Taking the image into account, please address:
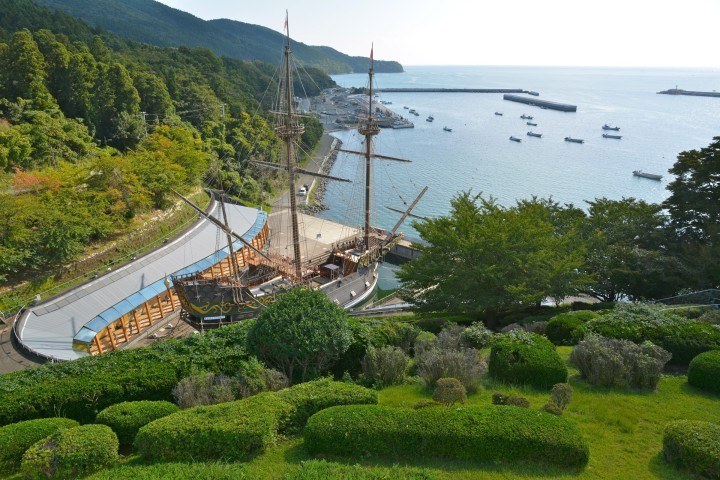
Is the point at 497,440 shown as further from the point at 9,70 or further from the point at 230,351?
the point at 9,70

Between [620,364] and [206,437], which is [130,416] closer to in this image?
[206,437]

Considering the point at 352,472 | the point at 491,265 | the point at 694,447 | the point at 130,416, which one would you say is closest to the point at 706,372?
the point at 694,447

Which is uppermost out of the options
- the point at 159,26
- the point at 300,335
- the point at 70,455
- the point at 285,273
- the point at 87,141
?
the point at 159,26

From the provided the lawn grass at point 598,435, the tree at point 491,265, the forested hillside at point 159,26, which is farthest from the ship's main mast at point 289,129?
the forested hillside at point 159,26

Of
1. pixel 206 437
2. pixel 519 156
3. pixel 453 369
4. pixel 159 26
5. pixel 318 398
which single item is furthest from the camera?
pixel 159 26

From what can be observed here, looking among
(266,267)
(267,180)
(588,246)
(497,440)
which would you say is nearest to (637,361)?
(497,440)

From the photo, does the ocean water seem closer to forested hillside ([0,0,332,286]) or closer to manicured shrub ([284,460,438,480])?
forested hillside ([0,0,332,286])
